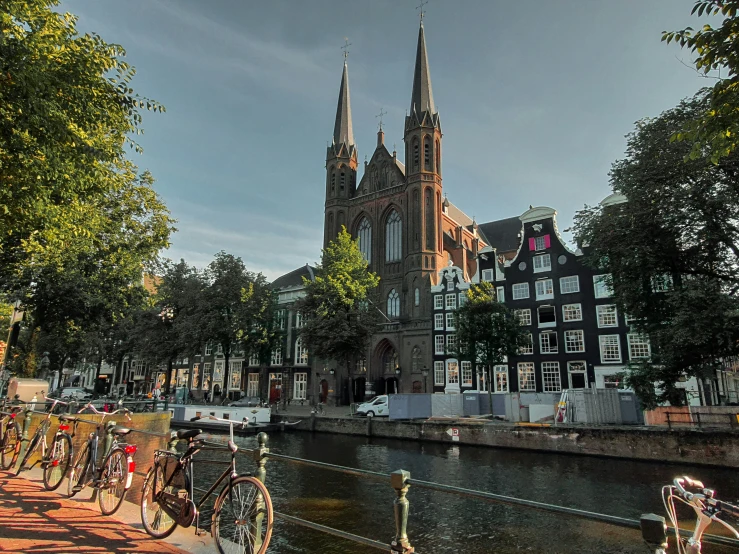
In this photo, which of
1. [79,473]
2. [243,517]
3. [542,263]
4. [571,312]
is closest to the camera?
[243,517]

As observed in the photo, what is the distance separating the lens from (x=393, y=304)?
55.5 meters

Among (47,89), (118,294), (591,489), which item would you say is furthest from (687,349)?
(118,294)

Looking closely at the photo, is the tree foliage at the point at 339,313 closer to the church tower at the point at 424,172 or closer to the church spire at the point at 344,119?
the church tower at the point at 424,172

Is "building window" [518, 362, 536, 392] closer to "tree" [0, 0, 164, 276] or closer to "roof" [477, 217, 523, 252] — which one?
"roof" [477, 217, 523, 252]

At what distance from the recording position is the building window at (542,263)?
39.9m

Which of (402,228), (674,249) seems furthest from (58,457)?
(402,228)

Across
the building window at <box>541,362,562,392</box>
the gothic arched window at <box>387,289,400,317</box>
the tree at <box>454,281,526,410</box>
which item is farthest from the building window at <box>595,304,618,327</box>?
the gothic arched window at <box>387,289,400,317</box>

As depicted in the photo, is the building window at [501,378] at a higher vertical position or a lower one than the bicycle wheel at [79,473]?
higher

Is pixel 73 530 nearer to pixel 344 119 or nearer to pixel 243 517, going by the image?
pixel 243 517

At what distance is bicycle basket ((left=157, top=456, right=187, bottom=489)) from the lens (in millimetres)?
5605

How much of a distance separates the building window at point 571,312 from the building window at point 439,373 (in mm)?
12803

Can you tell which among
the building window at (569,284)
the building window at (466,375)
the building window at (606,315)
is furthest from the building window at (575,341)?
the building window at (466,375)

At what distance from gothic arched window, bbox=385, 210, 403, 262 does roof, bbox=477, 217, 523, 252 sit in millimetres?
17365

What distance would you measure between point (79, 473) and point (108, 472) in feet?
3.53
